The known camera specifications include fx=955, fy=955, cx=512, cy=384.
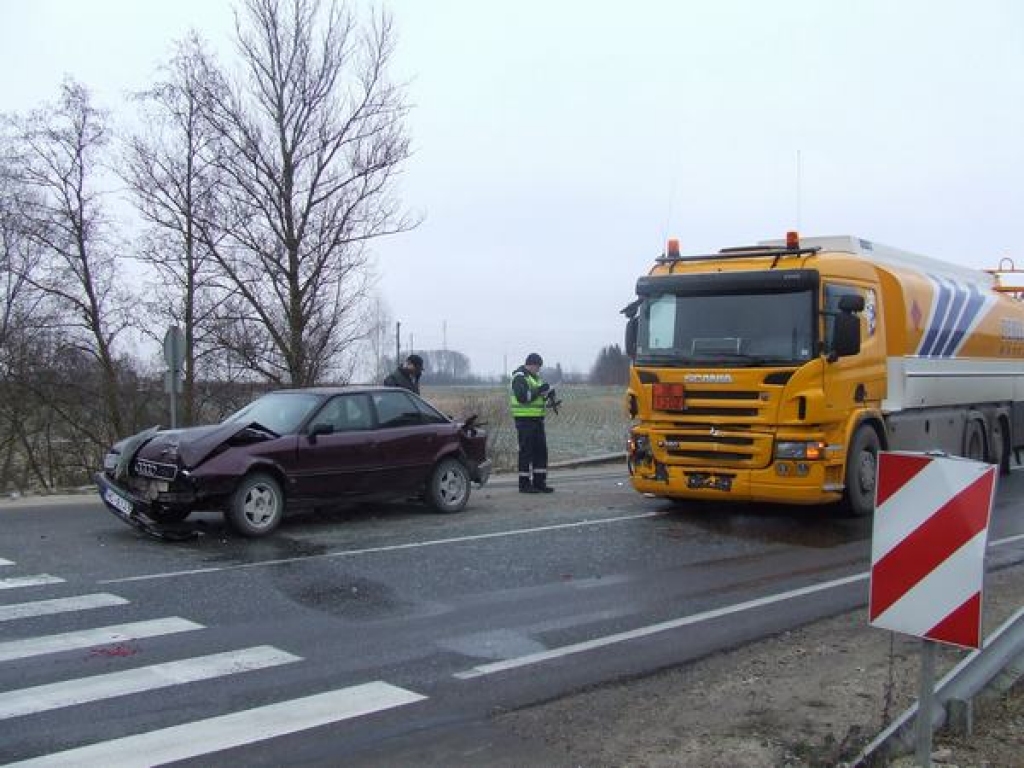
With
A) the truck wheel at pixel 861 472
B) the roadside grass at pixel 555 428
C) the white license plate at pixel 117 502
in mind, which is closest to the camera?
the white license plate at pixel 117 502

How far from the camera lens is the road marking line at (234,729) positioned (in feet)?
14.0

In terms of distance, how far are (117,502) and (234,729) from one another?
5689 mm

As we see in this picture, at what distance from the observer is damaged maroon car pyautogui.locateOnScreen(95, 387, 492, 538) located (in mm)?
9438

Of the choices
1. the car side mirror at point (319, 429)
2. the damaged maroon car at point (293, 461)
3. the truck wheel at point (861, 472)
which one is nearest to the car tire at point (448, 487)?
the damaged maroon car at point (293, 461)

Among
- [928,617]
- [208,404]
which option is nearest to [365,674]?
[928,617]

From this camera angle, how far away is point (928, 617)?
4.00 meters

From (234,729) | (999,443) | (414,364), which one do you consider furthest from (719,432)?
(999,443)

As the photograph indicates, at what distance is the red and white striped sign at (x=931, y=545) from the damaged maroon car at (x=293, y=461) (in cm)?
694

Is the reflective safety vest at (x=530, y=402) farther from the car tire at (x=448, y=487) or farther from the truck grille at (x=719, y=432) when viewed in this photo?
the truck grille at (x=719, y=432)

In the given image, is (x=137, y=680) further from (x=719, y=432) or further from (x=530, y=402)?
(x=530, y=402)

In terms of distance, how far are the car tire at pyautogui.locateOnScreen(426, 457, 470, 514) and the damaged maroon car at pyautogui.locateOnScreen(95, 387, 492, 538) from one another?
0.01 meters

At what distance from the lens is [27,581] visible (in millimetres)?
7812

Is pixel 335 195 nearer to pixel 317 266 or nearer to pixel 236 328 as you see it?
pixel 317 266

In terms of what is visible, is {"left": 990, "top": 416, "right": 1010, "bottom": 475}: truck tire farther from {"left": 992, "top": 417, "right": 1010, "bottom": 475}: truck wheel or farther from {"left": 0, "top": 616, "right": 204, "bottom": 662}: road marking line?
{"left": 0, "top": 616, "right": 204, "bottom": 662}: road marking line
